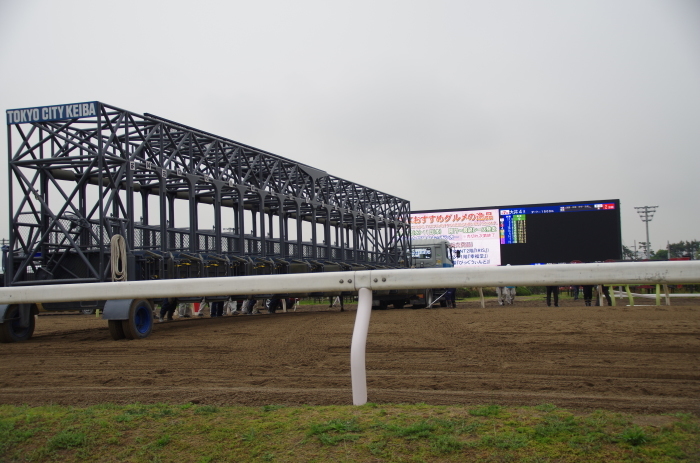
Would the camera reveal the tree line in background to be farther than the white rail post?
Yes

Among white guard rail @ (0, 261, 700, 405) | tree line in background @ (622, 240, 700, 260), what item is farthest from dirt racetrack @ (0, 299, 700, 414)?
tree line in background @ (622, 240, 700, 260)

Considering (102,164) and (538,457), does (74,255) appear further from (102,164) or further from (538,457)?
(538,457)

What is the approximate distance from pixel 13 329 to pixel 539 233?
3379cm

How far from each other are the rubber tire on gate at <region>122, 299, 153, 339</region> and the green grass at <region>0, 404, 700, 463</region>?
489 cm

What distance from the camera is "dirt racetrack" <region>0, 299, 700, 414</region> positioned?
3529mm

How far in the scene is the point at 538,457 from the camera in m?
2.53

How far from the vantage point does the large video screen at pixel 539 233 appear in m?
36.2

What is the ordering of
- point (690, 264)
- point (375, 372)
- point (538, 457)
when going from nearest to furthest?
point (538, 457) → point (690, 264) → point (375, 372)

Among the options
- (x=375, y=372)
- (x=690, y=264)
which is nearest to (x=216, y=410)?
(x=375, y=372)

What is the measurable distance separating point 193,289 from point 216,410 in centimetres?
90

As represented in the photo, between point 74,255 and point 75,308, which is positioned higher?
point 74,255

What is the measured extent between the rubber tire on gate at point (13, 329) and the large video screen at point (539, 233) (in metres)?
30.8

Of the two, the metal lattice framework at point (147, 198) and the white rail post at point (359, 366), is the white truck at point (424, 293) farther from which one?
the white rail post at point (359, 366)

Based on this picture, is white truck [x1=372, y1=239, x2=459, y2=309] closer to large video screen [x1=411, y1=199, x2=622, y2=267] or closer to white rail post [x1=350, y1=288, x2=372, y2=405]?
large video screen [x1=411, y1=199, x2=622, y2=267]
